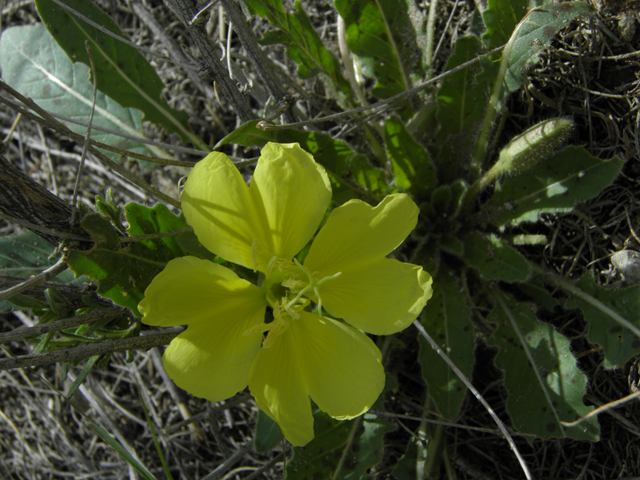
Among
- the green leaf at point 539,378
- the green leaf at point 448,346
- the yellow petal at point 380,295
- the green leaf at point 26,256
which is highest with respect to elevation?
the green leaf at point 26,256

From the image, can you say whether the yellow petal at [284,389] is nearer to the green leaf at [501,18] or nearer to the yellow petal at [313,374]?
the yellow petal at [313,374]

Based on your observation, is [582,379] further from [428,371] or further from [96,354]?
[96,354]

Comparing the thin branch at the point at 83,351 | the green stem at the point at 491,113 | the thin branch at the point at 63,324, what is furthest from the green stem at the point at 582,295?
the thin branch at the point at 63,324

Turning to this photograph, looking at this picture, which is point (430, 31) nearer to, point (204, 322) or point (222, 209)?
point (222, 209)

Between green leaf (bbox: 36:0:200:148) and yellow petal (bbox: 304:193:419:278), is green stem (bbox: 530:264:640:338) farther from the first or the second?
green leaf (bbox: 36:0:200:148)

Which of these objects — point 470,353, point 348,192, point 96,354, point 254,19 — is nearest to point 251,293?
point 96,354
